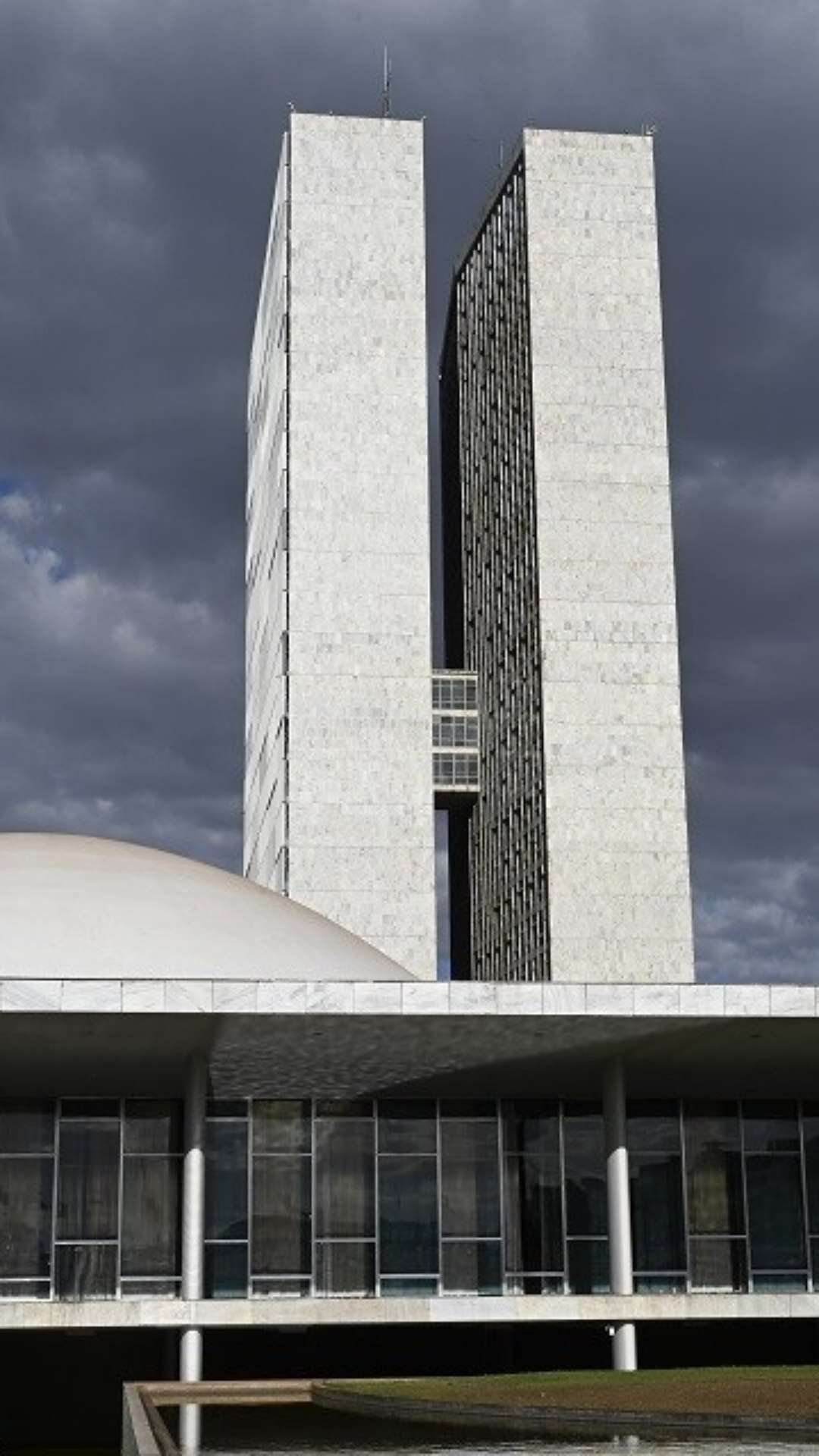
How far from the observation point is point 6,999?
2492 centimetres

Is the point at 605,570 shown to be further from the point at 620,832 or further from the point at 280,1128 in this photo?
the point at 280,1128

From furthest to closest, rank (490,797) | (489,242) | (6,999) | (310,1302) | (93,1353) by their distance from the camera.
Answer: (489,242)
(490,797)
(93,1353)
(310,1302)
(6,999)

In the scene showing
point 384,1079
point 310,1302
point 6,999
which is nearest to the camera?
point 6,999

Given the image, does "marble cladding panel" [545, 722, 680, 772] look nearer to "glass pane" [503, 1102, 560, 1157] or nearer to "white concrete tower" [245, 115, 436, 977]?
"white concrete tower" [245, 115, 436, 977]

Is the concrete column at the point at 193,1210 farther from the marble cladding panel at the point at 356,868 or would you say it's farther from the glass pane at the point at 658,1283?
the marble cladding panel at the point at 356,868

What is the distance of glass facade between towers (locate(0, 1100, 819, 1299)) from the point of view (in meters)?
31.3

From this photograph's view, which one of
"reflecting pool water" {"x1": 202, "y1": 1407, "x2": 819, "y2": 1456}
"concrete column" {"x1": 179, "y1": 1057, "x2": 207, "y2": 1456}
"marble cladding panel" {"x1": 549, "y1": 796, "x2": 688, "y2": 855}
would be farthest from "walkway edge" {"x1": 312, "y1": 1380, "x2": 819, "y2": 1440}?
"marble cladding panel" {"x1": 549, "y1": 796, "x2": 688, "y2": 855}

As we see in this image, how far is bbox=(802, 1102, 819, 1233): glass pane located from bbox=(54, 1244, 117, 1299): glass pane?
38.1 ft

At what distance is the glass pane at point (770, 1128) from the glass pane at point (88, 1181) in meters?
10.6

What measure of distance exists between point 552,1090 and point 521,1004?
7114 millimetres

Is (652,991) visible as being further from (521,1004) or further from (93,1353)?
(93,1353)

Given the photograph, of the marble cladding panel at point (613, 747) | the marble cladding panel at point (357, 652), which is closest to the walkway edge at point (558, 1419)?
the marble cladding panel at point (613, 747)

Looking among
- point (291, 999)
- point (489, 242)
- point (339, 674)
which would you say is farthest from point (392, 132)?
point (291, 999)

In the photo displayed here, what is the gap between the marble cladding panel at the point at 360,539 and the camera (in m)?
78.2
